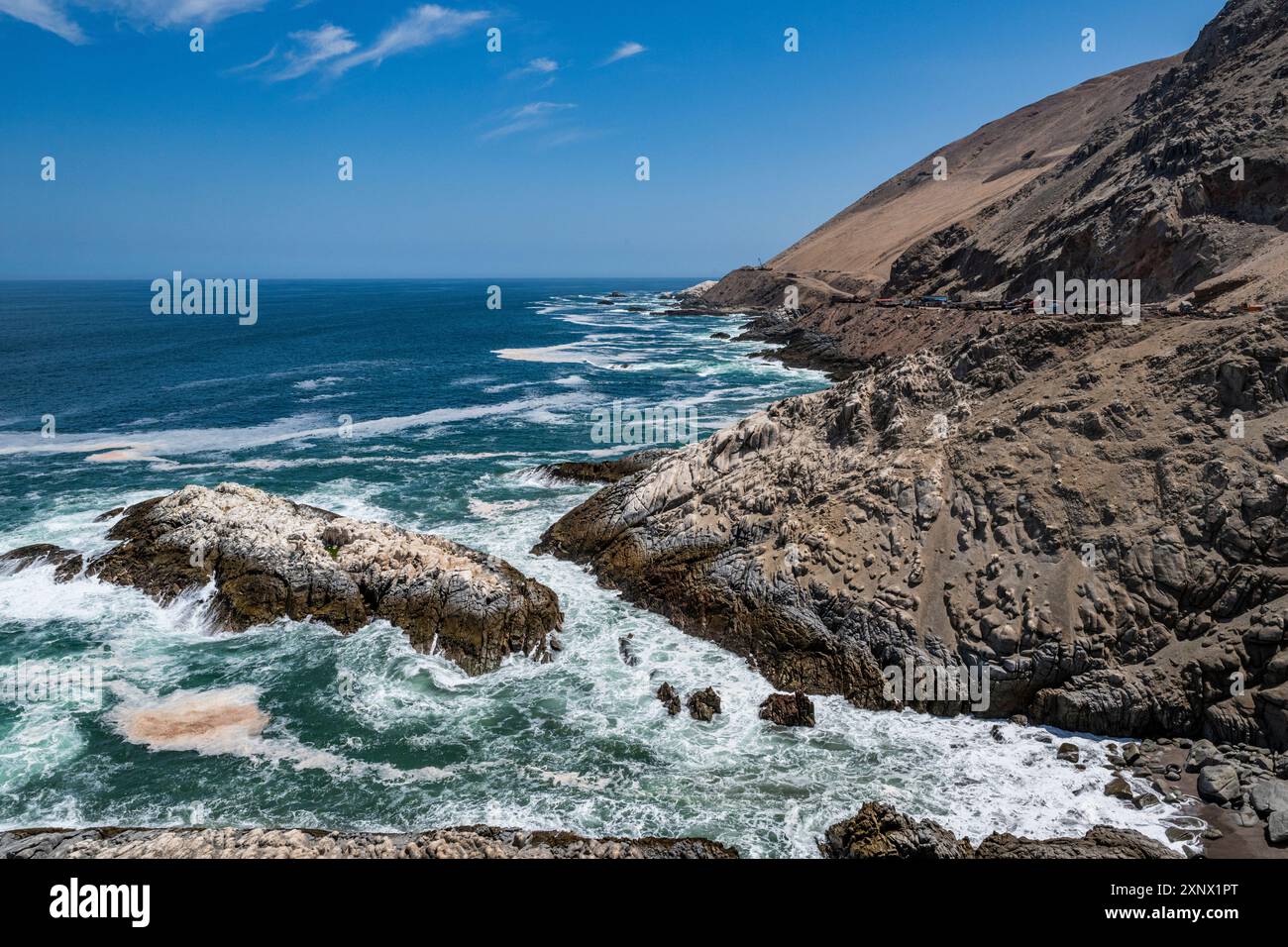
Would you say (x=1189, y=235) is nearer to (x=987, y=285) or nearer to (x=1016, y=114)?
(x=987, y=285)

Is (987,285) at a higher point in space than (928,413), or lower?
higher

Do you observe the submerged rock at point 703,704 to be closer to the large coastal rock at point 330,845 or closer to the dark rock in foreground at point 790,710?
the dark rock in foreground at point 790,710

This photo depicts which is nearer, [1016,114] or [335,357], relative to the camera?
[335,357]

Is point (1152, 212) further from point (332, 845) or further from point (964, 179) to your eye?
point (964, 179)

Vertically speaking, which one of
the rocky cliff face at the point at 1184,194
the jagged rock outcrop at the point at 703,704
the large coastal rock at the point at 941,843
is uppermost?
the rocky cliff face at the point at 1184,194

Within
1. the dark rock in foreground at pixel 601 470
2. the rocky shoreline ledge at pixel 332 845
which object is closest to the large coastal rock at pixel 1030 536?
the rocky shoreline ledge at pixel 332 845

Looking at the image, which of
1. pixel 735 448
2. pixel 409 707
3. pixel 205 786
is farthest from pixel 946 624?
pixel 205 786
